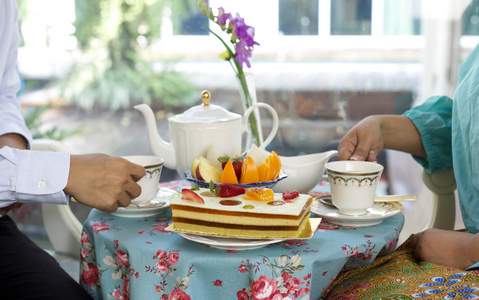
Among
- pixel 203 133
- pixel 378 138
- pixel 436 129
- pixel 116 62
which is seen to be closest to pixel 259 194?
pixel 203 133

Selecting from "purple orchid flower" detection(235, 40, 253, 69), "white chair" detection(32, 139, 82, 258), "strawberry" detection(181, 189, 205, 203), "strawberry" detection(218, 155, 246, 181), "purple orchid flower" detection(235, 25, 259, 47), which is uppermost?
"purple orchid flower" detection(235, 25, 259, 47)

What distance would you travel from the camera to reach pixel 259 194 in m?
1.00

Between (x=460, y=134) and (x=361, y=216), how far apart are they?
0.45 m

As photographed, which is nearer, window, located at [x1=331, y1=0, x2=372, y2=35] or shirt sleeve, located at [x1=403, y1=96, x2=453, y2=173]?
shirt sleeve, located at [x1=403, y1=96, x2=453, y2=173]

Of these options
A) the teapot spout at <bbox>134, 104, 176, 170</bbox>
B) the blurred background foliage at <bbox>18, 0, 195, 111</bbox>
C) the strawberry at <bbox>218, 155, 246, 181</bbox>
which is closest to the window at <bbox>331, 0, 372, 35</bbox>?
the blurred background foliage at <bbox>18, 0, 195, 111</bbox>

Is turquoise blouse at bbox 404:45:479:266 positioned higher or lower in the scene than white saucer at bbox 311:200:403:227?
higher

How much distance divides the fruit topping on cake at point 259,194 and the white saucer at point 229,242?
3.1 inches

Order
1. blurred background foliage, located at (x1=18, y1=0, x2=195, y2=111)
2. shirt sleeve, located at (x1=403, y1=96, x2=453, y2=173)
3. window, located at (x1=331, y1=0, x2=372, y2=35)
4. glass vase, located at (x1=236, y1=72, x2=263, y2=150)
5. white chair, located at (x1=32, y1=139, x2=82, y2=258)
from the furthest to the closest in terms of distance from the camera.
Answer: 1. blurred background foliage, located at (x1=18, y1=0, x2=195, y2=111)
2. window, located at (x1=331, y1=0, x2=372, y2=35)
3. white chair, located at (x1=32, y1=139, x2=82, y2=258)
4. shirt sleeve, located at (x1=403, y1=96, x2=453, y2=173)
5. glass vase, located at (x1=236, y1=72, x2=263, y2=150)

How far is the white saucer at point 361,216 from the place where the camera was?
43.7 inches

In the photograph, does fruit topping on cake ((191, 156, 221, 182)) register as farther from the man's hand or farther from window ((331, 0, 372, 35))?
window ((331, 0, 372, 35))

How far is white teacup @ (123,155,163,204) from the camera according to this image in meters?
1.15

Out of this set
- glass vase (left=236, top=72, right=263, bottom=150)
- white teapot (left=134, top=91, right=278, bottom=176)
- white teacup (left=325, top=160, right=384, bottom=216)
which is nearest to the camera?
white teacup (left=325, top=160, right=384, bottom=216)

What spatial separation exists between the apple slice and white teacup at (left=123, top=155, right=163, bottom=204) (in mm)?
91

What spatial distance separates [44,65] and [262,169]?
7.33 feet
